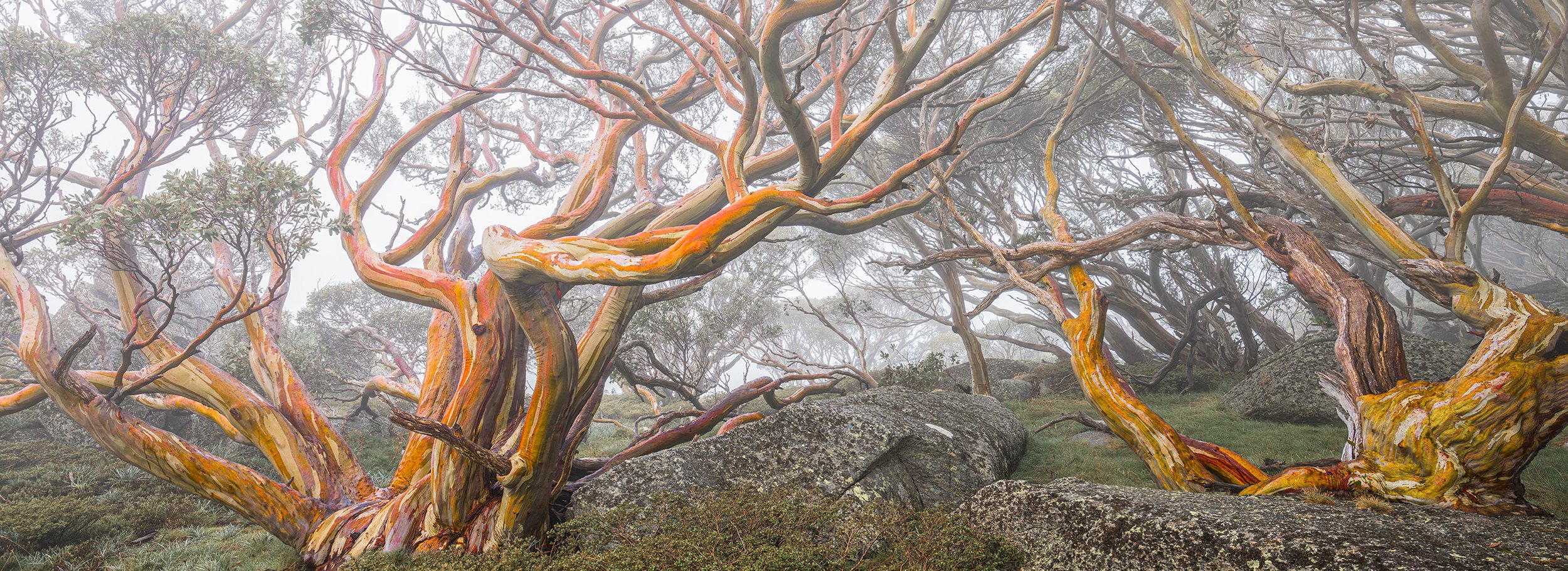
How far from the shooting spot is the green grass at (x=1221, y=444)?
6203 mm

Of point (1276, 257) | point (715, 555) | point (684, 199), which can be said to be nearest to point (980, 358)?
point (1276, 257)

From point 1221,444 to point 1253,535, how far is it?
5920 millimetres

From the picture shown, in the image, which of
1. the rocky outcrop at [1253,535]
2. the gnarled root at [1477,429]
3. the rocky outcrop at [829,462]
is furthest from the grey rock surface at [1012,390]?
the rocky outcrop at [1253,535]

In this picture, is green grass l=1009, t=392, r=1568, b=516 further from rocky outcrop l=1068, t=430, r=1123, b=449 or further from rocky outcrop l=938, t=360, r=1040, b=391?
rocky outcrop l=938, t=360, r=1040, b=391

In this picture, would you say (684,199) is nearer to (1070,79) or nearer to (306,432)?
(306,432)

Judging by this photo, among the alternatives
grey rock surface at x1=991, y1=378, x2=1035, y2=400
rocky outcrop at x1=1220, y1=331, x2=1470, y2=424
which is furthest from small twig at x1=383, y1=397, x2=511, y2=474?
grey rock surface at x1=991, y1=378, x2=1035, y2=400

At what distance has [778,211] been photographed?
512 centimetres

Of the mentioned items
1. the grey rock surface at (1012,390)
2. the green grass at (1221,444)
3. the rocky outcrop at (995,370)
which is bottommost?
the green grass at (1221,444)

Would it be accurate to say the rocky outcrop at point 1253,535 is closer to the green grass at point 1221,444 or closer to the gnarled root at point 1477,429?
the gnarled root at point 1477,429

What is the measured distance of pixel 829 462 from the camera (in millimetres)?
6641

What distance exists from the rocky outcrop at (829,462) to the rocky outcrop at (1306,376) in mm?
4986

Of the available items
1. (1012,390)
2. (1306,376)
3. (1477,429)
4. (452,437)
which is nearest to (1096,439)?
(1306,376)

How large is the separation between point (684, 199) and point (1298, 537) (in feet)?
22.0

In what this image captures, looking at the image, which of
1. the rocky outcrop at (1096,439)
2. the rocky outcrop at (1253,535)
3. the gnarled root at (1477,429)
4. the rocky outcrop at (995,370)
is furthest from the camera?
the rocky outcrop at (995,370)
